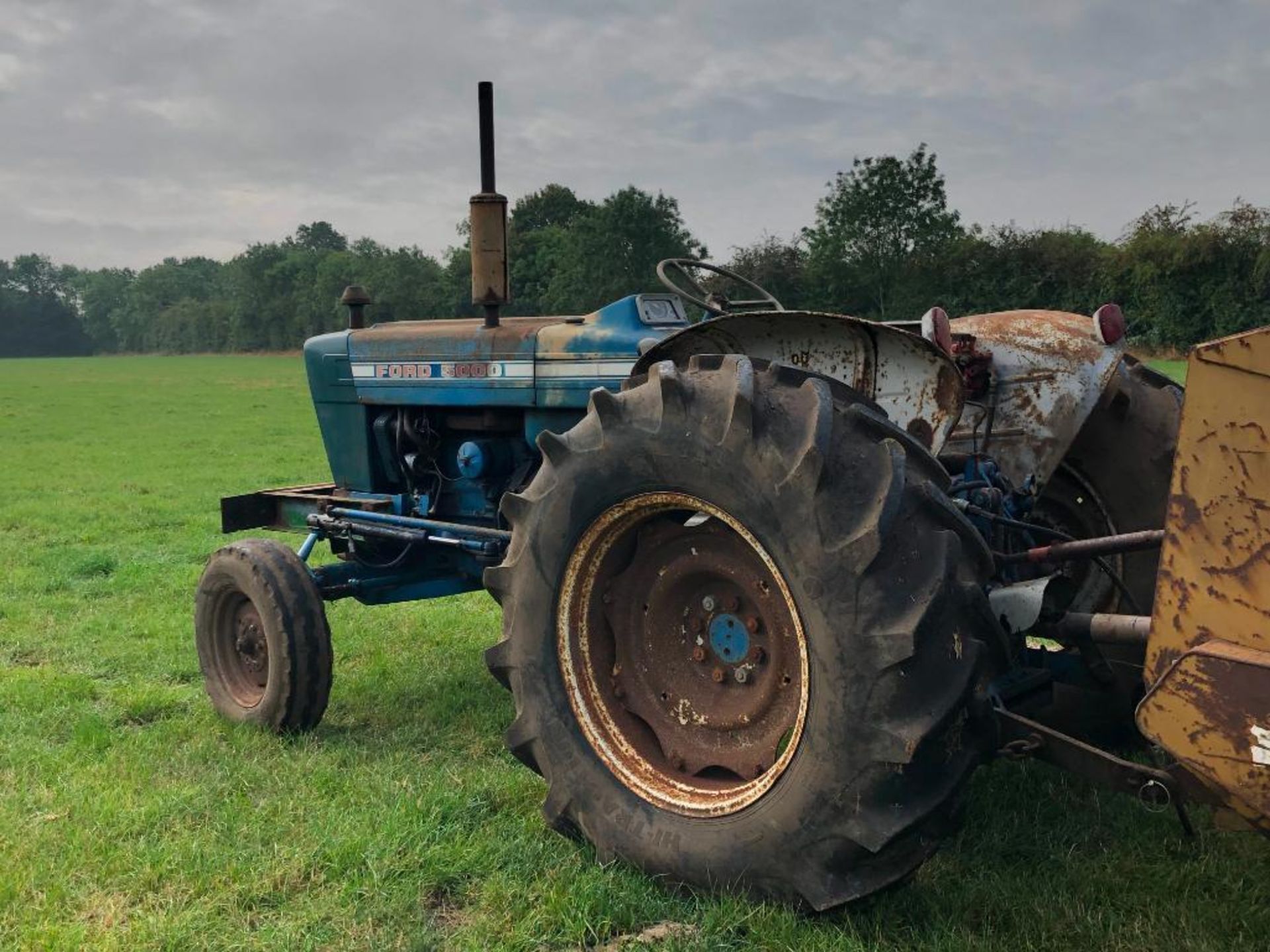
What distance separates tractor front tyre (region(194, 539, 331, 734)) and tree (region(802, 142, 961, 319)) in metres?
32.8

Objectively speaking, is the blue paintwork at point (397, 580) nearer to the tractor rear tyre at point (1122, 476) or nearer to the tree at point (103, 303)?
the tractor rear tyre at point (1122, 476)

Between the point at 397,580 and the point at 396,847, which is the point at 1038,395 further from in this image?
the point at 397,580

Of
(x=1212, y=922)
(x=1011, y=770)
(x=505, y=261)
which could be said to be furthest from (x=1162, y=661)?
(x=505, y=261)

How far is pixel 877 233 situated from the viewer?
4034 centimetres

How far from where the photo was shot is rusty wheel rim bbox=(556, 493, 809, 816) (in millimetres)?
2678

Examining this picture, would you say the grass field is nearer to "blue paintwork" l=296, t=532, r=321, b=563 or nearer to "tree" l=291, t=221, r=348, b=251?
"blue paintwork" l=296, t=532, r=321, b=563

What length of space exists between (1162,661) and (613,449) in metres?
1.30

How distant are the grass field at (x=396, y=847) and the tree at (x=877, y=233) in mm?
32705

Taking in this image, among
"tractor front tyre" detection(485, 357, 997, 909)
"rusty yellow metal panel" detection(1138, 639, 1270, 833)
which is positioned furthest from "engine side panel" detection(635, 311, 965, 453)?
"rusty yellow metal panel" detection(1138, 639, 1270, 833)

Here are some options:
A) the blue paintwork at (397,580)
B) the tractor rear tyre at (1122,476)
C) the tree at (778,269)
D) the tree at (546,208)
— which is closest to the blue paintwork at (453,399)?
the blue paintwork at (397,580)

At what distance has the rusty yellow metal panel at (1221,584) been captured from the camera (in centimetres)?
189

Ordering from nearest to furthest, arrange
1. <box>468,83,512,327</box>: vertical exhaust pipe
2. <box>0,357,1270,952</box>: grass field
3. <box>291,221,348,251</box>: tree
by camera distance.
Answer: <box>0,357,1270,952</box>: grass field, <box>468,83,512,327</box>: vertical exhaust pipe, <box>291,221,348,251</box>: tree

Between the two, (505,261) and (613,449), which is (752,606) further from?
(505,261)

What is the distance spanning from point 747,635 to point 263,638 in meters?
2.36
